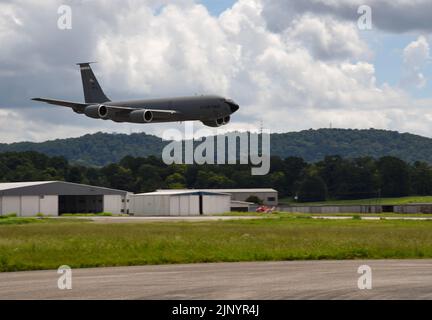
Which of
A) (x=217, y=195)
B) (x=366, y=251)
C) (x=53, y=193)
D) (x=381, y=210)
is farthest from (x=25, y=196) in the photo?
(x=366, y=251)

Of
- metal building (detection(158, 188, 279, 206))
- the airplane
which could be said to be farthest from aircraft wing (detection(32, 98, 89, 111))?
metal building (detection(158, 188, 279, 206))

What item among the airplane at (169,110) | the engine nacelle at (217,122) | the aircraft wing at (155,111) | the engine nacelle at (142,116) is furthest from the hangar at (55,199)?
the engine nacelle at (217,122)

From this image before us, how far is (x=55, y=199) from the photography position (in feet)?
390

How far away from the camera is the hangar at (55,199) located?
113312 mm

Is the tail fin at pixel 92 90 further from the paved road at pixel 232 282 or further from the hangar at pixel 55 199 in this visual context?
the paved road at pixel 232 282

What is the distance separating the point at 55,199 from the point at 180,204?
18651mm

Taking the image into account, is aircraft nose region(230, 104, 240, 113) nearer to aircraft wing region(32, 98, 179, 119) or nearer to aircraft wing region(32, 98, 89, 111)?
aircraft wing region(32, 98, 179, 119)

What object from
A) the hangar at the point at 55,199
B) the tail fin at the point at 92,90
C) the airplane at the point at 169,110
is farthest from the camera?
the hangar at the point at 55,199

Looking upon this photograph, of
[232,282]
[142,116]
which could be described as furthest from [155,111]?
[232,282]

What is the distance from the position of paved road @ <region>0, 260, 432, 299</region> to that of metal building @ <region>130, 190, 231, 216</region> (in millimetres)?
88944

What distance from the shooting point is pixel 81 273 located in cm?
2711

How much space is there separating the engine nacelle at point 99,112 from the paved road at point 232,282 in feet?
108
